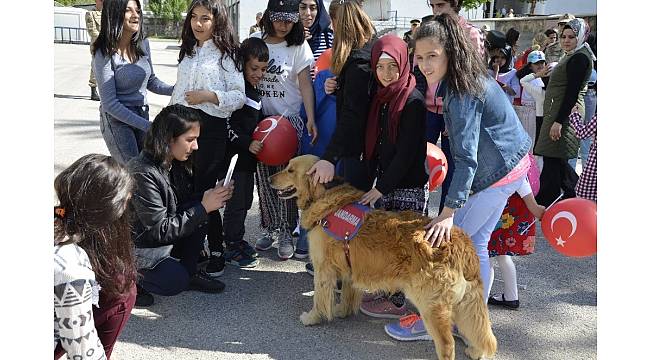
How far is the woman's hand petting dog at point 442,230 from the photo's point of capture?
10.3ft

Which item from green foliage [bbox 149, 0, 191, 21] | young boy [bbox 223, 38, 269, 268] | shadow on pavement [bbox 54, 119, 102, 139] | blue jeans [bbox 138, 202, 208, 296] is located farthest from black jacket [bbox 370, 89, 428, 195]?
green foliage [bbox 149, 0, 191, 21]

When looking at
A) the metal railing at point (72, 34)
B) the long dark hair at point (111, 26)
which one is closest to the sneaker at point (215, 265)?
the long dark hair at point (111, 26)

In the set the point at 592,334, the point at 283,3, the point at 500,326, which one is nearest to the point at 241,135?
the point at 283,3

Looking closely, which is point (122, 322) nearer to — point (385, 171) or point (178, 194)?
point (178, 194)

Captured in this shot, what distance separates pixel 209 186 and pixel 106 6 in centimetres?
162

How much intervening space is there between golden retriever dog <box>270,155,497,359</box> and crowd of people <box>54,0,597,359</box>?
5.0 inches

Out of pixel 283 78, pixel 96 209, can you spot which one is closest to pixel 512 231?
pixel 283 78

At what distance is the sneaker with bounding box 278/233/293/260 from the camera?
4.96m

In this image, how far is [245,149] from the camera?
14.7ft

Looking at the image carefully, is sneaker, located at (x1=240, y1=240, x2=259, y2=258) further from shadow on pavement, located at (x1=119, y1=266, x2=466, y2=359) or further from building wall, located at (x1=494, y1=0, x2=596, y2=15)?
building wall, located at (x1=494, y1=0, x2=596, y2=15)

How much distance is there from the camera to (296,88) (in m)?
4.62

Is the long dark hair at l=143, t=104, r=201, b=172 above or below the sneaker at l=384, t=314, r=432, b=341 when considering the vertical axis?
above

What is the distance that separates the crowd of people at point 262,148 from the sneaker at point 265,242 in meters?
0.02

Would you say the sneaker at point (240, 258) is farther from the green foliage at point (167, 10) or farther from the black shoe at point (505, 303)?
the green foliage at point (167, 10)
